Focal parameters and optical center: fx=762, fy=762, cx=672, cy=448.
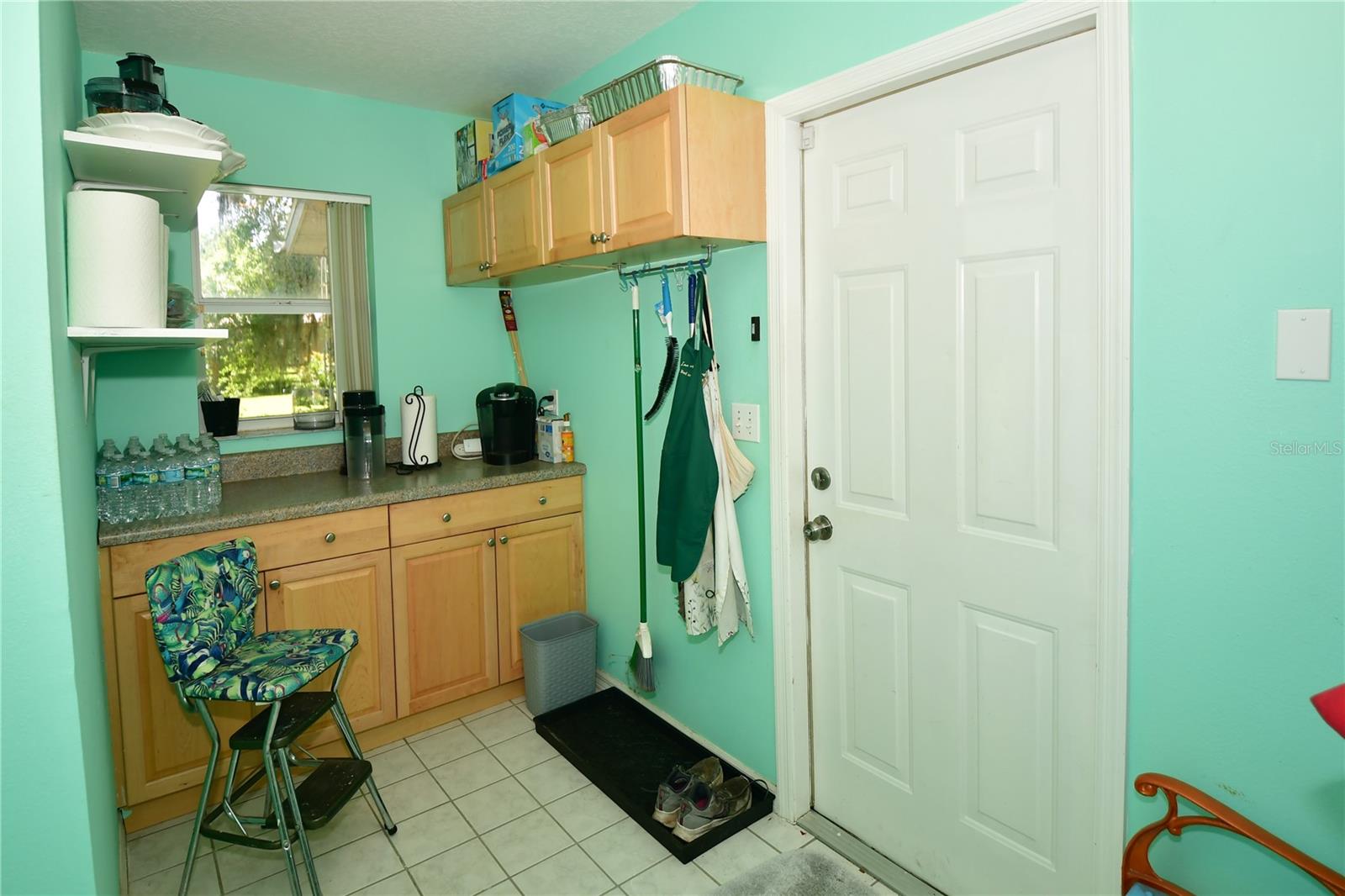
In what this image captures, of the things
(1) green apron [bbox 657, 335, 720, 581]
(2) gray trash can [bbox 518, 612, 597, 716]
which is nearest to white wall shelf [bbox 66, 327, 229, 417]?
(1) green apron [bbox 657, 335, 720, 581]

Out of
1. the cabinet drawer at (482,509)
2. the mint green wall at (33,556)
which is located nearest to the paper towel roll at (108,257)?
the mint green wall at (33,556)

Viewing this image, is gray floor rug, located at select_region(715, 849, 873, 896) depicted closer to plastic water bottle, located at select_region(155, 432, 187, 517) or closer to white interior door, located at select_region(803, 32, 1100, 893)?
white interior door, located at select_region(803, 32, 1100, 893)

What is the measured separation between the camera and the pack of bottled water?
7.68ft

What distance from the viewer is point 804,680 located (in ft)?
7.62

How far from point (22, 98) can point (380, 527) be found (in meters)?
1.82

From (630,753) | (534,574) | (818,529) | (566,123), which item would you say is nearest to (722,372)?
(818,529)

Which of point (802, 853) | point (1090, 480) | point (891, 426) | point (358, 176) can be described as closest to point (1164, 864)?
point (1090, 480)

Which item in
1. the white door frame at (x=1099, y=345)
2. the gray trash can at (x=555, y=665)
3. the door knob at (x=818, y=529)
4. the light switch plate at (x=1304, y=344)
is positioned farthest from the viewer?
the gray trash can at (x=555, y=665)

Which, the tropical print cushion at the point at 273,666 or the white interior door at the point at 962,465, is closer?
the white interior door at the point at 962,465

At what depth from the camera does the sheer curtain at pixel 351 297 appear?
10.7 feet

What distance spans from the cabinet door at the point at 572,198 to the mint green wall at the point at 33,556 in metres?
1.43

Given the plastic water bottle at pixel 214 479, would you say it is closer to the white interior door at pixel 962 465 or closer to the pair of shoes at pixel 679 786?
the pair of shoes at pixel 679 786

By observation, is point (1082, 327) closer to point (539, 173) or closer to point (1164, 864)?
point (1164, 864)

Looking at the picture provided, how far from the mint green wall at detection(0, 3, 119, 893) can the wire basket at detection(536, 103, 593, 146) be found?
5.08 ft
